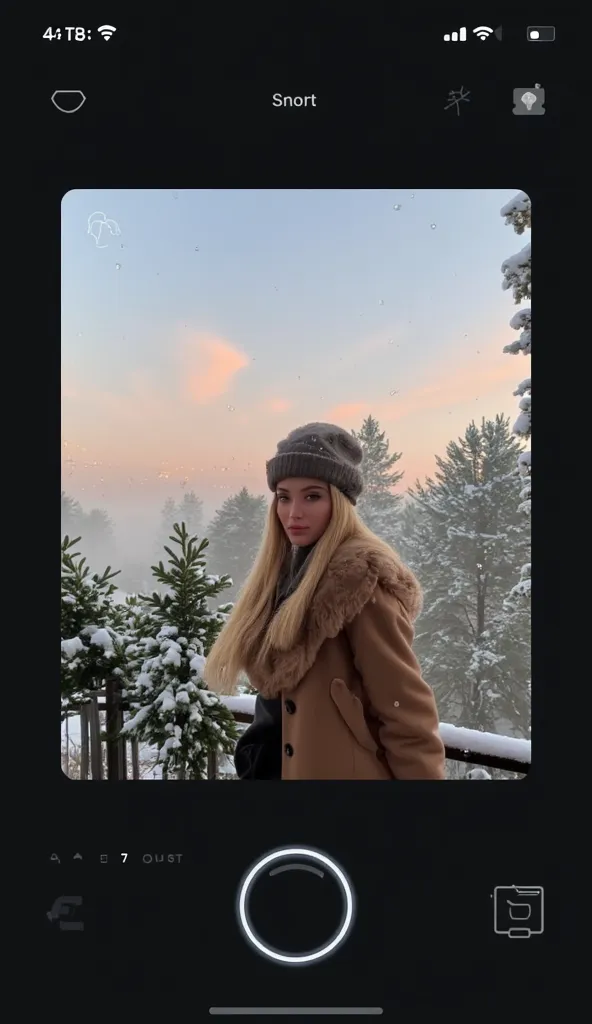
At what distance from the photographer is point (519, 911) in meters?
0.77

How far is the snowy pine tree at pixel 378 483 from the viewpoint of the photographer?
967mm

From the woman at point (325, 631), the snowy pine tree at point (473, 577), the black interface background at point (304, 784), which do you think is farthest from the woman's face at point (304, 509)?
the black interface background at point (304, 784)

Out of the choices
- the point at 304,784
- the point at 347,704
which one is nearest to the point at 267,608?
the point at 347,704

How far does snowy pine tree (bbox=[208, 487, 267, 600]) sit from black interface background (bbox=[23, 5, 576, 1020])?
234 millimetres

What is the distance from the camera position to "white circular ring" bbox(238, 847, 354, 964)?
0.75 metres

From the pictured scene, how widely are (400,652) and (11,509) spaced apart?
65cm

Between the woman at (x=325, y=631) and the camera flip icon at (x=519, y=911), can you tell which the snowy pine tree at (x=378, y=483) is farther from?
the camera flip icon at (x=519, y=911)

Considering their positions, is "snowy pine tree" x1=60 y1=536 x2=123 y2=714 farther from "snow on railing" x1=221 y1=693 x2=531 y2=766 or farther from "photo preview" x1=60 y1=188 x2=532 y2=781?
"snow on railing" x1=221 y1=693 x2=531 y2=766

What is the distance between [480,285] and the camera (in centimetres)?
86

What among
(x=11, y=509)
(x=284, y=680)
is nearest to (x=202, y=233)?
(x=11, y=509)
